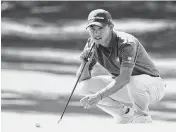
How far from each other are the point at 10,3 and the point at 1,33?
0.53 ft

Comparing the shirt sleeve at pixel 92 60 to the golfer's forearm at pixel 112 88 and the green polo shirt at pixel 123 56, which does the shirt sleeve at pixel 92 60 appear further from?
the golfer's forearm at pixel 112 88

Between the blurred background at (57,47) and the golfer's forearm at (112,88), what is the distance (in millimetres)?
149

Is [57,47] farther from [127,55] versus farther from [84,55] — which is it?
[127,55]

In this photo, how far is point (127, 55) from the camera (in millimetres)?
1688

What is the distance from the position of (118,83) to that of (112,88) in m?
0.03

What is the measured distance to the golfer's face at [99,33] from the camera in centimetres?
174

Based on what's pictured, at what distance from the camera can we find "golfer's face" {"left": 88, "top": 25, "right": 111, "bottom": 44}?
Answer: 174cm

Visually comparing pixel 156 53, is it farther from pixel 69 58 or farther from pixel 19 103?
pixel 19 103

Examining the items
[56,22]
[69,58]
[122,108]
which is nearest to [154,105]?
[122,108]

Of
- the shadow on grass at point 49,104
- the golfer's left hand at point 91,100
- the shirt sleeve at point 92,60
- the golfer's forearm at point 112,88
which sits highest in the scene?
the shirt sleeve at point 92,60

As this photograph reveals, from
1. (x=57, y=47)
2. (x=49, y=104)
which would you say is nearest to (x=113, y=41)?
(x=57, y=47)

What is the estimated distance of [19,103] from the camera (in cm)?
200

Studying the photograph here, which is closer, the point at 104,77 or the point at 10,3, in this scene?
the point at 104,77

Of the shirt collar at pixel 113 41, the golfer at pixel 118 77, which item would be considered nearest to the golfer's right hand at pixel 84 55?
the golfer at pixel 118 77
